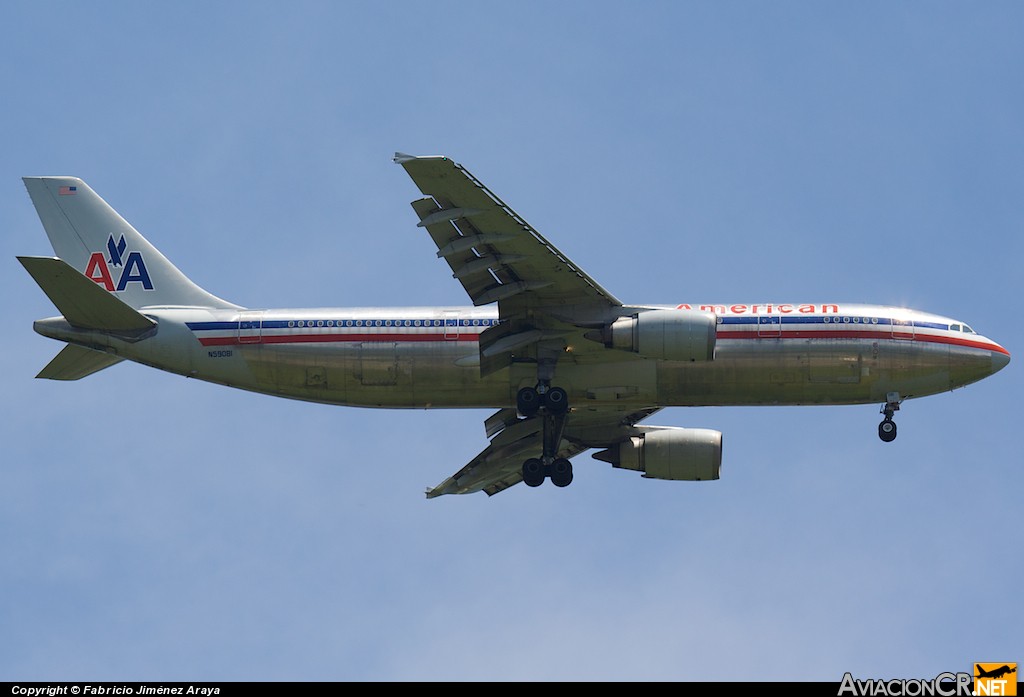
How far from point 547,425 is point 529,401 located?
188 centimetres

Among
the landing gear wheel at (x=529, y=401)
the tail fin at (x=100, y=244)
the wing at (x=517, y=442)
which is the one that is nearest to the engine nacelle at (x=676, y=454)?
the wing at (x=517, y=442)

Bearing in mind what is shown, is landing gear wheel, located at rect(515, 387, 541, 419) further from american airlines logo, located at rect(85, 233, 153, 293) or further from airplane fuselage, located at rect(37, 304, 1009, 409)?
american airlines logo, located at rect(85, 233, 153, 293)

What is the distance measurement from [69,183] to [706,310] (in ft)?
75.3

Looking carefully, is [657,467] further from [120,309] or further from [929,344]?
[120,309]

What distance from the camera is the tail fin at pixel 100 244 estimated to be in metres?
57.6

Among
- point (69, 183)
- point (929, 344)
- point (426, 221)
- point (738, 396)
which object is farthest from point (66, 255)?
point (929, 344)

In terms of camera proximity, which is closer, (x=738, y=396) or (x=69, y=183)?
(x=738, y=396)

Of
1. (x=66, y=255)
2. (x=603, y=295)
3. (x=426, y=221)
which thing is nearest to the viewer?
(x=426, y=221)

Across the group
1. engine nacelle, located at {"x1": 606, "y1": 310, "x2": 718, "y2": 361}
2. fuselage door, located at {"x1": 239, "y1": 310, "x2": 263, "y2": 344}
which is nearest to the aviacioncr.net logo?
engine nacelle, located at {"x1": 606, "y1": 310, "x2": 718, "y2": 361}

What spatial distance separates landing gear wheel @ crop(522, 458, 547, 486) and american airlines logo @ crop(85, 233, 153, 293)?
14.6 m

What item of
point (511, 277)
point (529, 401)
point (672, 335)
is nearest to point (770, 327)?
point (672, 335)

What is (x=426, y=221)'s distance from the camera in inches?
1935

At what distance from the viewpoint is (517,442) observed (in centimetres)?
6075

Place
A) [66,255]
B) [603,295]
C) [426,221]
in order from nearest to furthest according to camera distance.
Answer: [426,221] < [603,295] < [66,255]
